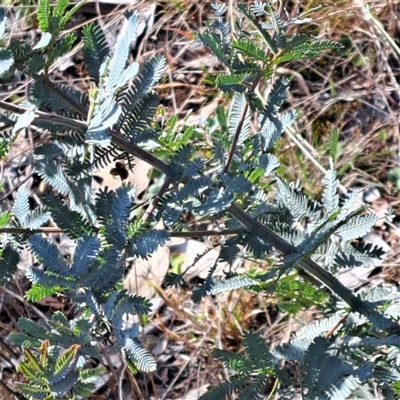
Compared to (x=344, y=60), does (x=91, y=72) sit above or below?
above

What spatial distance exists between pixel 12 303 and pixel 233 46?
1.30m

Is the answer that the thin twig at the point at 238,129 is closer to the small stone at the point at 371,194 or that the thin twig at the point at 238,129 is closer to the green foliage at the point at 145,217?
the green foliage at the point at 145,217

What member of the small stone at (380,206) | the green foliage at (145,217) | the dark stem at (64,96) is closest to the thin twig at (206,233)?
the green foliage at (145,217)

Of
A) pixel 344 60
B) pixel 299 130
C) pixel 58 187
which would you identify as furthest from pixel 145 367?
pixel 344 60

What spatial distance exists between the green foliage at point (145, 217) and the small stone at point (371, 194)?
0.81 m

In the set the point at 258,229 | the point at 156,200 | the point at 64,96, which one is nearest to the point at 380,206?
the point at 258,229

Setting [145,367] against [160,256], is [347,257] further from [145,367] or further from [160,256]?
[160,256]

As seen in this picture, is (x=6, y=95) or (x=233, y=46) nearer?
(x=233, y=46)

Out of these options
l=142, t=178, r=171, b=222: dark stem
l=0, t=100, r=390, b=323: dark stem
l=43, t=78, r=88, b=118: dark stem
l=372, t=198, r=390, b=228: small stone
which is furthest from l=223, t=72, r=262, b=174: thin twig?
l=372, t=198, r=390, b=228: small stone

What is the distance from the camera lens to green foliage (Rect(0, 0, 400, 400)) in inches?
31.8

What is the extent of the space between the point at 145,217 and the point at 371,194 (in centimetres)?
122

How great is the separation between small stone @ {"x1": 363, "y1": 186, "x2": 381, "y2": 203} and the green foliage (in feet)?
2.66

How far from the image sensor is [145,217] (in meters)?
0.90

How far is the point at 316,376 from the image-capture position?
1038 millimetres
